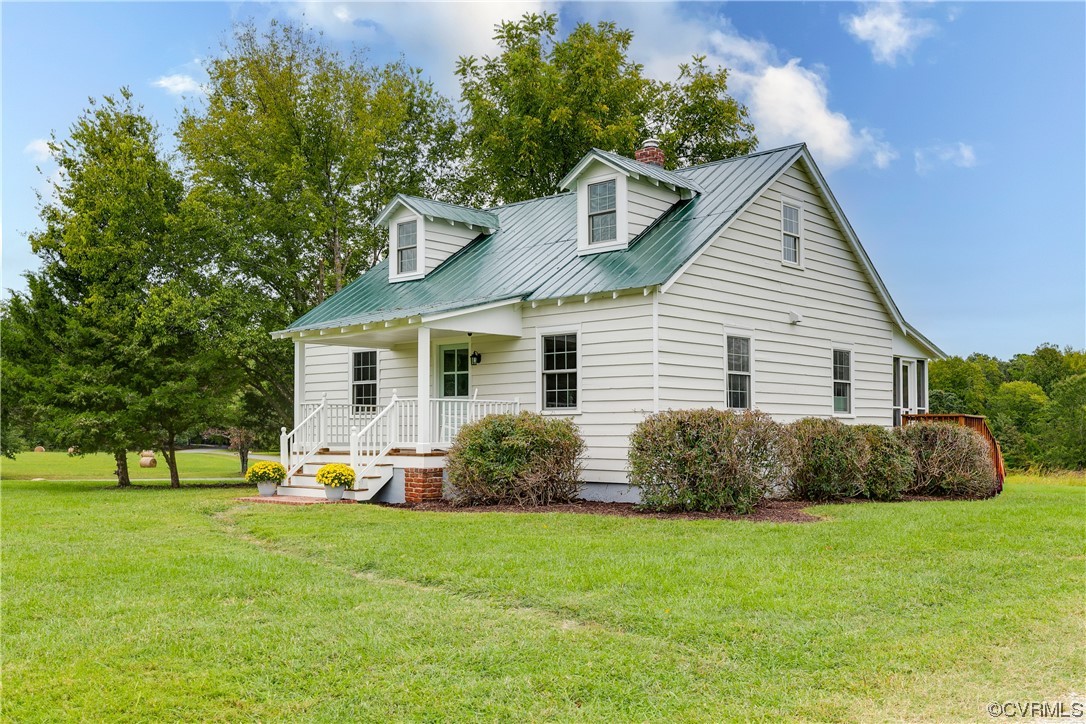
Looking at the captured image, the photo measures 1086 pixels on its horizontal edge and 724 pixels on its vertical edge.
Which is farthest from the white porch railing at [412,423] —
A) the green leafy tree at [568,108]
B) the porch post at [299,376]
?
the green leafy tree at [568,108]

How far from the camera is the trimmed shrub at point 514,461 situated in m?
13.7

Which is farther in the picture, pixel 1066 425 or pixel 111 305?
pixel 1066 425

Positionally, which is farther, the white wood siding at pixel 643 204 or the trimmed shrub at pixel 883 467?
the white wood siding at pixel 643 204

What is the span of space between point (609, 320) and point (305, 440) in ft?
22.7

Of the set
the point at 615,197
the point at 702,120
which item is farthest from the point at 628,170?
the point at 702,120

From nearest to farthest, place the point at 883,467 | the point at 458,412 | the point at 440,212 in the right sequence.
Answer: the point at 883,467, the point at 458,412, the point at 440,212

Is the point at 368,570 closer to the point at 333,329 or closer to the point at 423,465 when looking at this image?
the point at 423,465

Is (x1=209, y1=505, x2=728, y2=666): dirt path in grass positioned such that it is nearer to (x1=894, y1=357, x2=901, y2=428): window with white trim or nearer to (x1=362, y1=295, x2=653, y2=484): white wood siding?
(x1=362, y1=295, x2=653, y2=484): white wood siding

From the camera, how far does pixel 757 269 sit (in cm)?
1653

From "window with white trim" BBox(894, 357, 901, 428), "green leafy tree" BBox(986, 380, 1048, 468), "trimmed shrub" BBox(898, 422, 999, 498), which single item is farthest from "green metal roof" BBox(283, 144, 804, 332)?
"green leafy tree" BBox(986, 380, 1048, 468)

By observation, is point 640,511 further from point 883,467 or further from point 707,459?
point 883,467

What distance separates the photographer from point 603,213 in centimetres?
1659

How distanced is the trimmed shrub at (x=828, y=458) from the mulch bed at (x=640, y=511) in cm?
46

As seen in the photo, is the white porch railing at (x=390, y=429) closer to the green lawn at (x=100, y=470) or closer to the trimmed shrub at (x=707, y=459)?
the trimmed shrub at (x=707, y=459)
